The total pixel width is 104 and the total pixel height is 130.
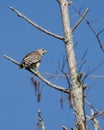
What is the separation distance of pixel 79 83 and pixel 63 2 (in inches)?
54.2

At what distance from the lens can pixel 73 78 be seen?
5859 mm

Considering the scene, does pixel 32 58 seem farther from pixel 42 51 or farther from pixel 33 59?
pixel 42 51

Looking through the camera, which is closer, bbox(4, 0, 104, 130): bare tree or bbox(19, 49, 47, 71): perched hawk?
bbox(4, 0, 104, 130): bare tree

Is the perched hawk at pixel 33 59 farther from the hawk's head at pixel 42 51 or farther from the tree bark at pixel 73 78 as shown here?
the tree bark at pixel 73 78

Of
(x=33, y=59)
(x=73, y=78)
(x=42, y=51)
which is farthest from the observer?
(x=42, y=51)

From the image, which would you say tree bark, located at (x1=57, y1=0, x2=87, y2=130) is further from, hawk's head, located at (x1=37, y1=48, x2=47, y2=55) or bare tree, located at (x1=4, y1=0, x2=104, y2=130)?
hawk's head, located at (x1=37, y1=48, x2=47, y2=55)

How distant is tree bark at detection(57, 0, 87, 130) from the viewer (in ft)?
16.2

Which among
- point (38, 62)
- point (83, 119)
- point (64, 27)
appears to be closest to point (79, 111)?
point (83, 119)

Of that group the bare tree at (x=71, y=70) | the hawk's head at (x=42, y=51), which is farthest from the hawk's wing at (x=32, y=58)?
the bare tree at (x=71, y=70)

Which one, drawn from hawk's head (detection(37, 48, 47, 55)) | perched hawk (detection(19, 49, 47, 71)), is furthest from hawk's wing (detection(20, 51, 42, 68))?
A: hawk's head (detection(37, 48, 47, 55))

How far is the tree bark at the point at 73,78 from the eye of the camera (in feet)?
16.2


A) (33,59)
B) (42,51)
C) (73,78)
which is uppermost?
(42,51)

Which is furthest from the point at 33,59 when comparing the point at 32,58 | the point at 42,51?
the point at 42,51

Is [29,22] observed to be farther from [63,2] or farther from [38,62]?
[38,62]
